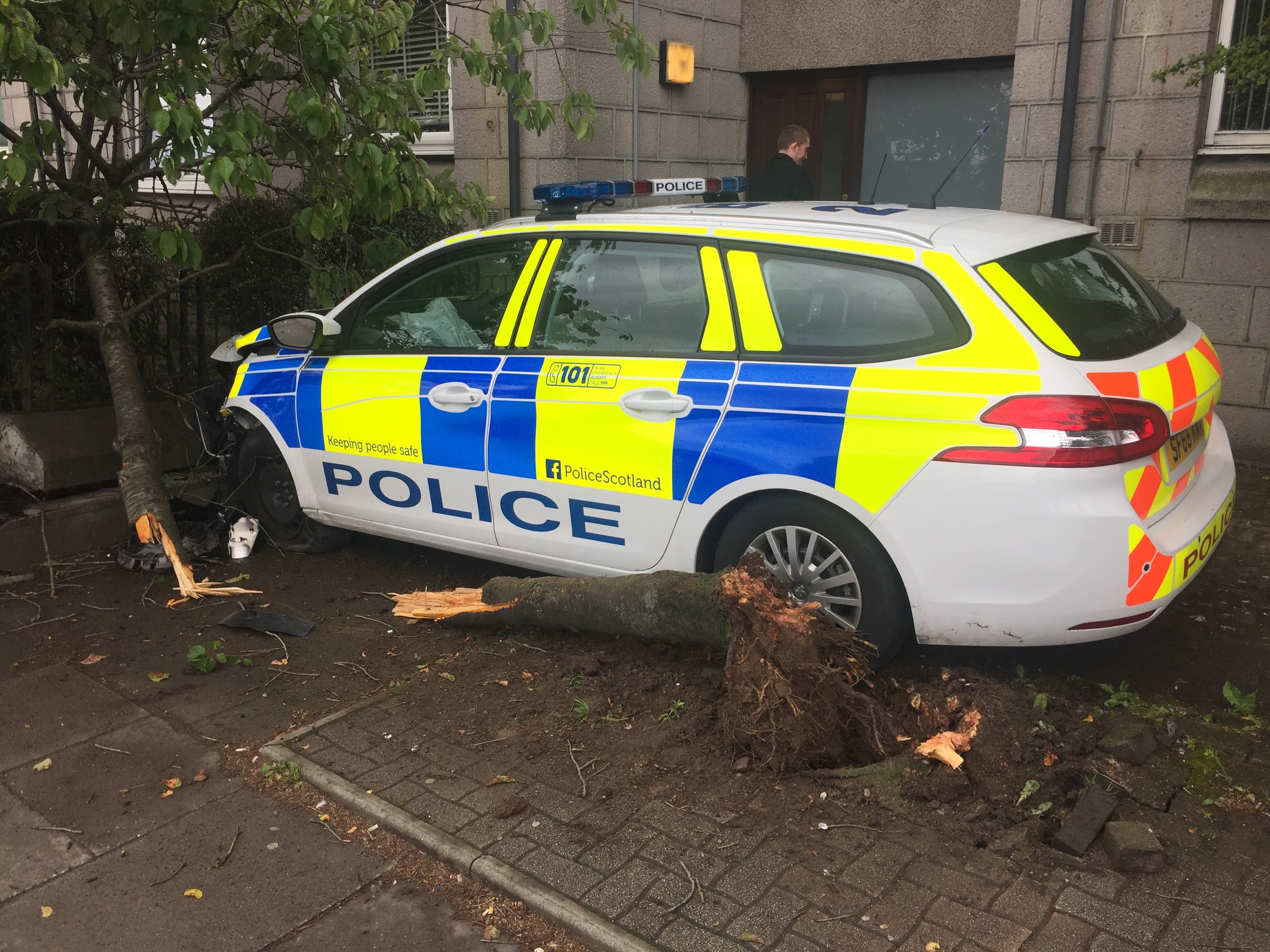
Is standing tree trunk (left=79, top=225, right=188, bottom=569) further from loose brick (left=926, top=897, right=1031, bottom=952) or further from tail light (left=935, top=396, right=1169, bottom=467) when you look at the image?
loose brick (left=926, top=897, right=1031, bottom=952)

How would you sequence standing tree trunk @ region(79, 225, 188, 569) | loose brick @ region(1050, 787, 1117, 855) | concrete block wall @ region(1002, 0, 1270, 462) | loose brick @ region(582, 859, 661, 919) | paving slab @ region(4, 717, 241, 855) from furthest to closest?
concrete block wall @ region(1002, 0, 1270, 462)
standing tree trunk @ region(79, 225, 188, 569)
paving slab @ region(4, 717, 241, 855)
loose brick @ region(1050, 787, 1117, 855)
loose brick @ region(582, 859, 661, 919)

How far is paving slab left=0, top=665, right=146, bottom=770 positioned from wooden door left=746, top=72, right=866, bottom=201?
297 inches

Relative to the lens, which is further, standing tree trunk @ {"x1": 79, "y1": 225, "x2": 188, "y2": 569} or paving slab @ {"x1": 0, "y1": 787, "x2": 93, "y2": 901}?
standing tree trunk @ {"x1": 79, "y1": 225, "x2": 188, "y2": 569}

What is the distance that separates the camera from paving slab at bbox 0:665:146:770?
12.7 feet

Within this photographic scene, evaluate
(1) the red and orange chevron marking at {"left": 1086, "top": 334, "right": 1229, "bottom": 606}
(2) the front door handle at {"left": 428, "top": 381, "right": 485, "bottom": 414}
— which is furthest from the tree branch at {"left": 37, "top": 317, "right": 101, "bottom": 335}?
(1) the red and orange chevron marking at {"left": 1086, "top": 334, "right": 1229, "bottom": 606}

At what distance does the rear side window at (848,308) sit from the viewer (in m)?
3.64

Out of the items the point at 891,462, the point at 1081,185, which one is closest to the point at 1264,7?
the point at 1081,185

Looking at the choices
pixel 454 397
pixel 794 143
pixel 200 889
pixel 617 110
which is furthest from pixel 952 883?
pixel 617 110

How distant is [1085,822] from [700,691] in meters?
1.37

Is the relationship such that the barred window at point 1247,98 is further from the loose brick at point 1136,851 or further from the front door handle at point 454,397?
the loose brick at point 1136,851

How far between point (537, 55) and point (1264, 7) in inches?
207

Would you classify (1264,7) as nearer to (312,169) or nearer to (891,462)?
(891,462)

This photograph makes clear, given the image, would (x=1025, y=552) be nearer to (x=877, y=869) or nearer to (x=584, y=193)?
(x=877, y=869)

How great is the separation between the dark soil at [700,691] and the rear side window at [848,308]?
1.16 meters
